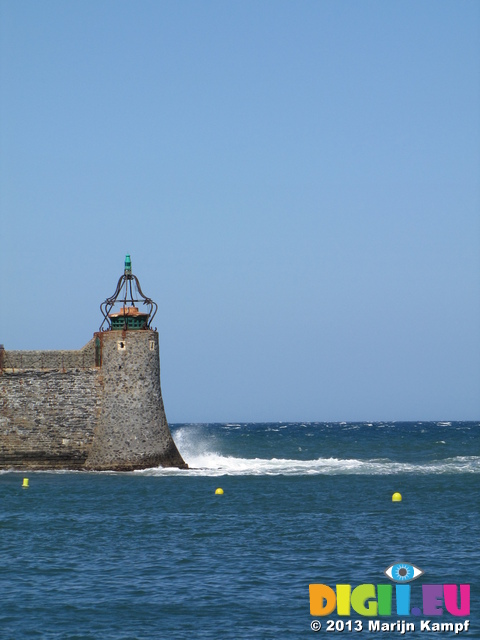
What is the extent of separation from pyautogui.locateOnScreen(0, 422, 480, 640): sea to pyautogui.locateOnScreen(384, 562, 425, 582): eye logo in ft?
0.51

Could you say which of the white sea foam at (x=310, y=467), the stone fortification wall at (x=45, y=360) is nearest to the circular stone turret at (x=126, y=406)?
the stone fortification wall at (x=45, y=360)

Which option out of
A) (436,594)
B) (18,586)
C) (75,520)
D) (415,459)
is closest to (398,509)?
(75,520)

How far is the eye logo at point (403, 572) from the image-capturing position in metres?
27.1

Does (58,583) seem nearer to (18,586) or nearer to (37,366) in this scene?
(18,586)

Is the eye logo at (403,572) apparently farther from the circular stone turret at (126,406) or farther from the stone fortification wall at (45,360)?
the stone fortification wall at (45,360)

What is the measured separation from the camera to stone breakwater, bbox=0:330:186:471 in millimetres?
53250

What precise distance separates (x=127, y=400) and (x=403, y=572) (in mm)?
27816

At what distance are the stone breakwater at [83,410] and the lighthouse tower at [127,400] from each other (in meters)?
0.05

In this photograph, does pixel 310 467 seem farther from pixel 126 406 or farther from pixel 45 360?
pixel 45 360

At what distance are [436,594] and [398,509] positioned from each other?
16.0 metres

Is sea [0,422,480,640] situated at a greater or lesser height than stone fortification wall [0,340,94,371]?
lesser

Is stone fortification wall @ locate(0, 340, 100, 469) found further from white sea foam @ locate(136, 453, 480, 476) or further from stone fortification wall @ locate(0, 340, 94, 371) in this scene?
white sea foam @ locate(136, 453, 480, 476)

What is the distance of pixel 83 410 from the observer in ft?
176

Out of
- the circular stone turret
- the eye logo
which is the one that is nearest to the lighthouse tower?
the circular stone turret
